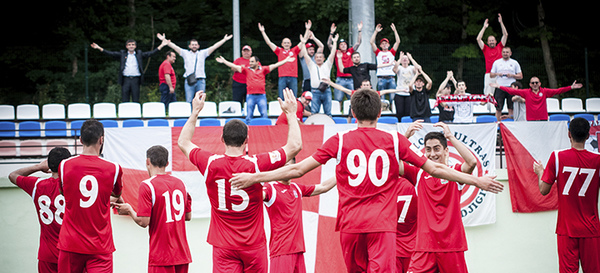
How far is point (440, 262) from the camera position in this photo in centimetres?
643

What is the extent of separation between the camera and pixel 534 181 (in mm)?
10234

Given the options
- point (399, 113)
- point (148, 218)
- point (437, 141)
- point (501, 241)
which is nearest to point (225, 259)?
point (148, 218)

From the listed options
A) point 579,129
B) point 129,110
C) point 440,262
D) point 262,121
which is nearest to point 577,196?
point 579,129

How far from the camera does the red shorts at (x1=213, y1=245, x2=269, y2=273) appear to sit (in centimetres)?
571

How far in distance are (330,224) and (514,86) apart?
6952 mm

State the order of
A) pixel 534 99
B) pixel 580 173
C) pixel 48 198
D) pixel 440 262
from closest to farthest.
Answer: pixel 440 262 → pixel 48 198 → pixel 580 173 → pixel 534 99

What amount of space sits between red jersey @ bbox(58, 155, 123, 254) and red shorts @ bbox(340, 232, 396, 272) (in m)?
2.70

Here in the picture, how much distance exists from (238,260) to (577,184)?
15.2ft

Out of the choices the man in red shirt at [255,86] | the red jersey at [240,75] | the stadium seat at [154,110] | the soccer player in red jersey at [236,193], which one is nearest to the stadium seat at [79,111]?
the stadium seat at [154,110]

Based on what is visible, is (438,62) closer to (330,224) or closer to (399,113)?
(399,113)

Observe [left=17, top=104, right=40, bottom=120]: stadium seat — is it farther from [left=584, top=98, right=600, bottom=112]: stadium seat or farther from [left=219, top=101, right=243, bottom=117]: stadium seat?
[left=584, top=98, right=600, bottom=112]: stadium seat

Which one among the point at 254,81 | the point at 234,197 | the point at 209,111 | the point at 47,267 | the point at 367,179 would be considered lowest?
the point at 47,267

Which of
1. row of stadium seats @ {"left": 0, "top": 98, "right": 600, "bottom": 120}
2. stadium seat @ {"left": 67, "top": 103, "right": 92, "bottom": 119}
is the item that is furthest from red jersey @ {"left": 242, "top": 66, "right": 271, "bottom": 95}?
stadium seat @ {"left": 67, "top": 103, "right": 92, "bottom": 119}

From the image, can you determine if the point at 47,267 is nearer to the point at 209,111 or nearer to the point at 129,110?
the point at 129,110
